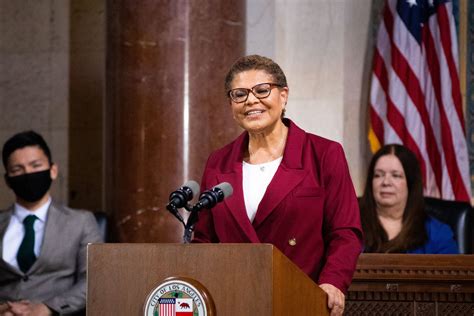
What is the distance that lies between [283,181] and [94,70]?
14.6ft

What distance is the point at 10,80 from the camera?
27.7 feet

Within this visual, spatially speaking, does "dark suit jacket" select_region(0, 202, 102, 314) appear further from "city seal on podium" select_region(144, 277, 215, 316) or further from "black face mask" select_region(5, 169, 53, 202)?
"city seal on podium" select_region(144, 277, 215, 316)

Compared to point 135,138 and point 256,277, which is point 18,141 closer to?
point 135,138

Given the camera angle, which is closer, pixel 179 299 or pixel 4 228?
pixel 179 299

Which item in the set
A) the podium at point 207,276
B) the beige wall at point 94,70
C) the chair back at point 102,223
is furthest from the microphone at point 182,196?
the beige wall at point 94,70

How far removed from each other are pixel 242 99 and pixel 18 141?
96.5 inches

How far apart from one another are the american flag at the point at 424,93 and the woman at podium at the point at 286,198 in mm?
3474

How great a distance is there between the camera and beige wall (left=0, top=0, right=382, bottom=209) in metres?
7.93

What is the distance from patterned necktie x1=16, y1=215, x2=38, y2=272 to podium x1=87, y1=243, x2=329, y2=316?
2.41 m

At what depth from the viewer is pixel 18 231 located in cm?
609

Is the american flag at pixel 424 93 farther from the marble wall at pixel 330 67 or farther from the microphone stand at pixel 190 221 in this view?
the microphone stand at pixel 190 221

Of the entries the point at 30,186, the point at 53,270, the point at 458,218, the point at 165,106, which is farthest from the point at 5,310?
the point at 458,218

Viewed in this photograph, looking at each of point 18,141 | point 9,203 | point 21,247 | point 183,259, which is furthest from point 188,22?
point 183,259

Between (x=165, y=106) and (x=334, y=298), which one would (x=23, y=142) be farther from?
(x=334, y=298)
